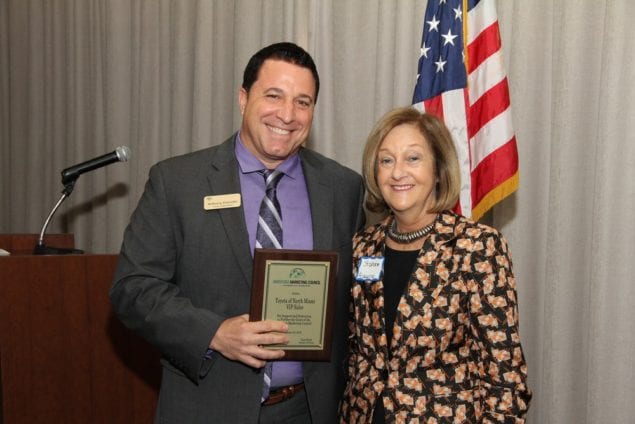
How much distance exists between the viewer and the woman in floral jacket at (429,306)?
2139 millimetres

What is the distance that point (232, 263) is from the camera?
93.0 inches

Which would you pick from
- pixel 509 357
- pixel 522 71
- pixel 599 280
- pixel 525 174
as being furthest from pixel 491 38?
pixel 509 357

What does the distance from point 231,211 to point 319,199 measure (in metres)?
0.35

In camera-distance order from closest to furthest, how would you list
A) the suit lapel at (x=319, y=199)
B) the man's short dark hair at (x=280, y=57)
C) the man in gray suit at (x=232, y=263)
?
1. the man in gray suit at (x=232, y=263)
2. the suit lapel at (x=319, y=199)
3. the man's short dark hair at (x=280, y=57)

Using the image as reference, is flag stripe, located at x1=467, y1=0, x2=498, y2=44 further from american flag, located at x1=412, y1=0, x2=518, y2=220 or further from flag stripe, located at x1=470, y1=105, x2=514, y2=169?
flag stripe, located at x1=470, y1=105, x2=514, y2=169

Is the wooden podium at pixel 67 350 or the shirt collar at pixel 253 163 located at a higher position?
the shirt collar at pixel 253 163

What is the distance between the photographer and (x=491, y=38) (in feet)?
11.0

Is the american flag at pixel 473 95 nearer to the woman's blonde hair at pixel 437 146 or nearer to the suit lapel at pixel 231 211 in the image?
the woman's blonde hair at pixel 437 146

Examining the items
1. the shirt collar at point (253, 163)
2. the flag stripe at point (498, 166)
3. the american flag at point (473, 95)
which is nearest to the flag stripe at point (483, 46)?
the american flag at point (473, 95)

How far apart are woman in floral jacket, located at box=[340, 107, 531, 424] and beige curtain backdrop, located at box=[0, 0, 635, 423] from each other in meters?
1.48

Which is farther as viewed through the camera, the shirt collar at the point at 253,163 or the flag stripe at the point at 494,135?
the flag stripe at the point at 494,135

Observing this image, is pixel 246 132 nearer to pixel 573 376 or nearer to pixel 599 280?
pixel 599 280

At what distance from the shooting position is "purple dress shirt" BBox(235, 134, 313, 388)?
95.3 inches

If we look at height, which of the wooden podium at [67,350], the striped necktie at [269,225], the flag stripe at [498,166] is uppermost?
the flag stripe at [498,166]
